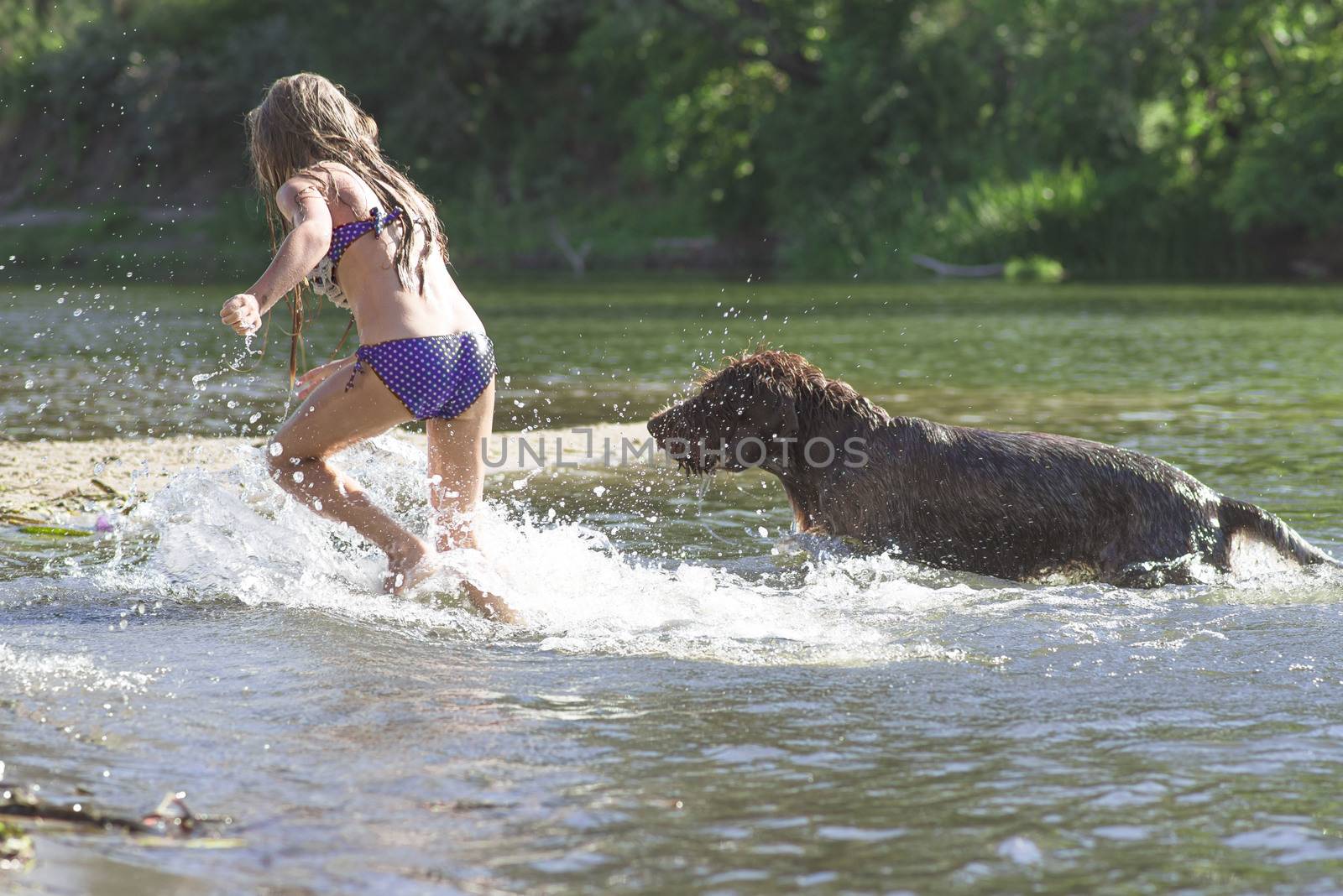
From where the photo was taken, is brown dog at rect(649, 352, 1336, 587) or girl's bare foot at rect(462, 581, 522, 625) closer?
girl's bare foot at rect(462, 581, 522, 625)

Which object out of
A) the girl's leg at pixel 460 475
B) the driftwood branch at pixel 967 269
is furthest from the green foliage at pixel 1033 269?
the girl's leg at pixel 460 475

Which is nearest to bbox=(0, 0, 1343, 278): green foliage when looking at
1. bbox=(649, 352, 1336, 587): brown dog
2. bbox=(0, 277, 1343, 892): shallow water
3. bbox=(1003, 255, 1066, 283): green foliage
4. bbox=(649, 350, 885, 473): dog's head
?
bbox=(1003, 255, 1066, 283): green foliage

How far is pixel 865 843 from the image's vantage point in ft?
13.6

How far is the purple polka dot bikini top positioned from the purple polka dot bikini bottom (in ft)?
0.99

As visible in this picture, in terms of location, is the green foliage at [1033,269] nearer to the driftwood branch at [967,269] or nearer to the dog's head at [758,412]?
the driftwood branch at [967,269]

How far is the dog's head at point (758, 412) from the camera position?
26.6 feet

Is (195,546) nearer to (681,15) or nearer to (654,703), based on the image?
(654,703)

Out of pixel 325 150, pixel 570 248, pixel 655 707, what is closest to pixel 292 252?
pixel 325 150

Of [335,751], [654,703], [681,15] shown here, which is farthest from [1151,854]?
[681,15]

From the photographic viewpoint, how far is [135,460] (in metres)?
11.1

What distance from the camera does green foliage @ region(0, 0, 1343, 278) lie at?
119 feet

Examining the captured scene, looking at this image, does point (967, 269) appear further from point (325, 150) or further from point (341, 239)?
point (341, 239)

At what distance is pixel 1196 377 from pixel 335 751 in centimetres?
1362

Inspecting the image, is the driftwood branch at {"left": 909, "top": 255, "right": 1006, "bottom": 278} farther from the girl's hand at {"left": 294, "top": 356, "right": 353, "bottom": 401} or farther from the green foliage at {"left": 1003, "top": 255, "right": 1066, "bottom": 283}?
Answer: the girl's hand at {"left": 294, "top": 356, "right": 353, "bottom": 401}
